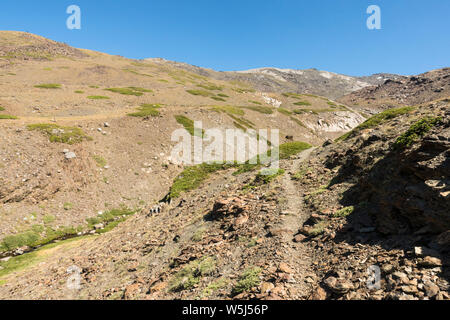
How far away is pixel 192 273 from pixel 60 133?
3170cm

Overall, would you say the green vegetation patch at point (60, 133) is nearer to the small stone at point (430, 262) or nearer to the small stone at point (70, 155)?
the small stone at point (70, 155)

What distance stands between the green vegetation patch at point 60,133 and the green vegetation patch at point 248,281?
32.5m

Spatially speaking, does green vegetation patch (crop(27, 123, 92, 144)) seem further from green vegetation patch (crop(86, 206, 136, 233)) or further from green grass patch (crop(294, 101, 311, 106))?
green grass patch (crop(294, 101, 311, 106))

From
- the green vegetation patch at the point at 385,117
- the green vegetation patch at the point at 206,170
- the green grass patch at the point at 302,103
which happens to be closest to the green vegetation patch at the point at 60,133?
the green vegetation patch at the point at 206,170

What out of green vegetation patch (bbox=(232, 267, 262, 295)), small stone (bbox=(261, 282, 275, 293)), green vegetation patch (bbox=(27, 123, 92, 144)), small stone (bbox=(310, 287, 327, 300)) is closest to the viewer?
small stone (bbox=(310, 287, 327, 300))

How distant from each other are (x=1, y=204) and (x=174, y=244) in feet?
67.5

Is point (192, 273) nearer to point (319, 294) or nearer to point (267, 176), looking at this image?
point (319, 294)

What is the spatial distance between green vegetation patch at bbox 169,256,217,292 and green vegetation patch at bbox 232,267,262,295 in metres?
1.82

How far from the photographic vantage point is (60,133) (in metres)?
32.5

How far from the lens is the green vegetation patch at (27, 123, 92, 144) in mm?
31578

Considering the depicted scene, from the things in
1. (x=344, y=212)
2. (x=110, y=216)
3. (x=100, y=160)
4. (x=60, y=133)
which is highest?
(x=60, y=133)

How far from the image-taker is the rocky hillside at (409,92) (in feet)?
487

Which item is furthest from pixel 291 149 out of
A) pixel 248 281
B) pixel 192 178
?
pixel 248 281

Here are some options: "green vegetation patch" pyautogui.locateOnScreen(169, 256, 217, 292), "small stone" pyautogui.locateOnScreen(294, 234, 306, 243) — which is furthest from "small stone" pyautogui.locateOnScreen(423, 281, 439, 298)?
"green vegetation patch" pyautogui.locateOnScreen(169, 256, 217, 292)
